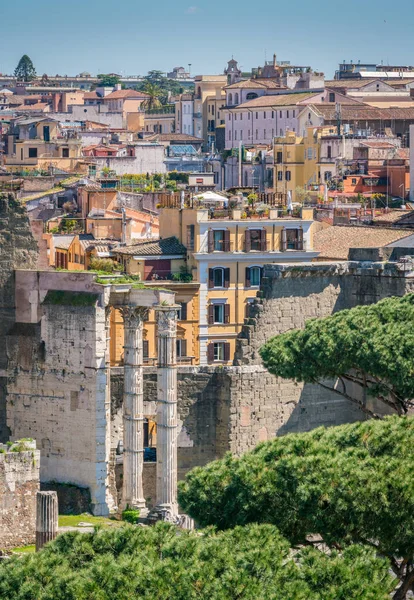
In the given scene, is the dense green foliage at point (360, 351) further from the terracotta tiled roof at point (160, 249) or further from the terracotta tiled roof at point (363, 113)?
the terracotta tiled roof at point (363, 113)

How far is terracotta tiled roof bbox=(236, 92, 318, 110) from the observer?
5802 inches

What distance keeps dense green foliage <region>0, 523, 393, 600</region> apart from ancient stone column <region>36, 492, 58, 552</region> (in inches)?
406

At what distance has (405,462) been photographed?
3394 centimetres

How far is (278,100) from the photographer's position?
149625mm

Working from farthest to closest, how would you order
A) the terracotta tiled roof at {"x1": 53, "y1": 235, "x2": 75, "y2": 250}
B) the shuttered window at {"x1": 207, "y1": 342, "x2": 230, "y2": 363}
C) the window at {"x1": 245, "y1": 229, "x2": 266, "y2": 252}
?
the terracotta tiled roof at {"x1": 53, "y1": 235, "x2": 75, "y2": 250} < the window at {"x1": 245, "y1": 229, "x2": 266, "y2": 252} < the shuttered window at {"x1": 207, "y1": 342, "x2": 230, "y2": 363}

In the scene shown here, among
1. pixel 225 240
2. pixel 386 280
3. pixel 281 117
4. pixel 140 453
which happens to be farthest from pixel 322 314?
pixel 281 117

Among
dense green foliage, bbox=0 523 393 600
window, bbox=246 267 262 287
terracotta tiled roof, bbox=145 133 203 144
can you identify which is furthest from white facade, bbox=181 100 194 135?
dense green foliage, bbox=0 523 393 600

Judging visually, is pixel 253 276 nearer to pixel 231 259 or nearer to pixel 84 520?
pixel 231 259

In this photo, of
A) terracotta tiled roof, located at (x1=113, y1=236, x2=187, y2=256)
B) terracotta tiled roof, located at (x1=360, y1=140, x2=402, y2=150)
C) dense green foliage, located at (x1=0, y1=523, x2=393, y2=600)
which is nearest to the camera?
dense green foliage, located at (x1=0, y1=523, x2=393, y2=600)

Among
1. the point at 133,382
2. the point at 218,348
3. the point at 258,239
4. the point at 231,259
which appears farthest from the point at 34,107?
the point at 133,382

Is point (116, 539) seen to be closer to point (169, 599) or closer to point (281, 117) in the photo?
point (169, 599)

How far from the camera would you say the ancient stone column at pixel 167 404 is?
153 feet

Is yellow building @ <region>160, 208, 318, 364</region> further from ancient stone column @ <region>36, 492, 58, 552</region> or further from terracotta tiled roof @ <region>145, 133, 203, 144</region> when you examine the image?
terracotta tiled roof @ <region>145, 133, 203, 144</region>

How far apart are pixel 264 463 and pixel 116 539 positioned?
12.2 feet
